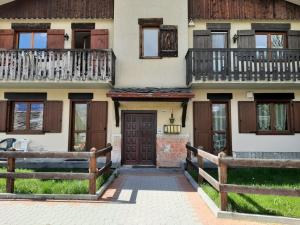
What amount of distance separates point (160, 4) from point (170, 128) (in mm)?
5493

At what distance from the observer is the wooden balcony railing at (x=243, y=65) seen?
11664 mm

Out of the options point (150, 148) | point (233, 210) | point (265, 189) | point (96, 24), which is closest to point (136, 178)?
→ point (150, 148)

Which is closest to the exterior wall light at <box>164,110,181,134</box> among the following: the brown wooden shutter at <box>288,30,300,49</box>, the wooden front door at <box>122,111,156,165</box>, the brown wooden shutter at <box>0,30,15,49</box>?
the wooden front door at <box>122,111,156,165</box>

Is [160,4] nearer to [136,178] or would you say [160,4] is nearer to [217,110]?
[217,110]

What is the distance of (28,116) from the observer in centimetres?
1263

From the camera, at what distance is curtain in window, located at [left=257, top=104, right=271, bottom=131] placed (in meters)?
12.5

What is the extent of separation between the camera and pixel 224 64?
11828 mm

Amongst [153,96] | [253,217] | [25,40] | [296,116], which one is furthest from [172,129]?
[25,40]

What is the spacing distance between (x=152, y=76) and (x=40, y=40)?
5.37m

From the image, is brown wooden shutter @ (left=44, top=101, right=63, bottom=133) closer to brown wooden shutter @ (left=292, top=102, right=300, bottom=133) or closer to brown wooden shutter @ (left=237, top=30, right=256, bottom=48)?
brown wooden shutter @ (left=237, top=30, right=256, bottom=48)

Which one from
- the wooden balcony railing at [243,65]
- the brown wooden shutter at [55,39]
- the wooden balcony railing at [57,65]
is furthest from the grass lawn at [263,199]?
the brown wooden shutter at [55,39]

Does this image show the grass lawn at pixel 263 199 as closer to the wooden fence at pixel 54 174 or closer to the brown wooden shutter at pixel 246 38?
the wooden fence at pixel 54 174

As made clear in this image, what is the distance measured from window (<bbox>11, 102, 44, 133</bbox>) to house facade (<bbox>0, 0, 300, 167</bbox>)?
4 centimetres

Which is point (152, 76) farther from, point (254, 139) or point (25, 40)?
point (25, 40)
